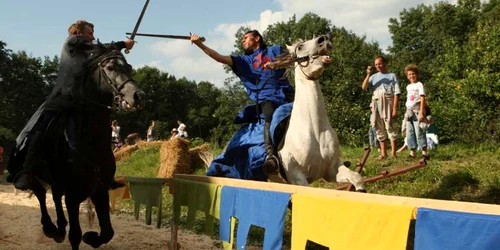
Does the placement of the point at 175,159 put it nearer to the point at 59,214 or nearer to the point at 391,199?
the point at 59,214

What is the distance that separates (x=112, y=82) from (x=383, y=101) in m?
5.53

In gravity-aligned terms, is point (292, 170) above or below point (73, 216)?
above

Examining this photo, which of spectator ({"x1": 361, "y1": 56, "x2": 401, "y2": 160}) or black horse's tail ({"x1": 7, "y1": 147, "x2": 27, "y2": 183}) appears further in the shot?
spectator ({"x1": 361, "y1": 56, "x2": 401, "y2": 160})

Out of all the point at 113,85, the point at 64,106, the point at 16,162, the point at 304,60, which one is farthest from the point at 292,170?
the point at 16,162

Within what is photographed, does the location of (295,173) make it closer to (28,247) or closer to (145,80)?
(28,247)

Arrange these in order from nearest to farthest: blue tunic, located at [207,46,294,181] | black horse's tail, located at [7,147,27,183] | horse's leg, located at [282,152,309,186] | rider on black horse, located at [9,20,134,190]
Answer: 1. rider on black horse, located at [9,20,134,190]
2. horse's leg, located at [282,152,309,186]
3. black horse's tail, located at [7,147,27,183]
4. blue tunic, located at [207,46,294,181]

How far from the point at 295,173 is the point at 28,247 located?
3.73m

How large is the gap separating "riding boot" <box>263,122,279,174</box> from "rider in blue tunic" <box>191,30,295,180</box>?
1.08 ft

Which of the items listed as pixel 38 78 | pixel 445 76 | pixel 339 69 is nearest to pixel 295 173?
pixel 445 76

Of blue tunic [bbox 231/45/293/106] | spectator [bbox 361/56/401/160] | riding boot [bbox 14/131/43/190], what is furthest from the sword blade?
spectator [bbox 361/56/401/160]

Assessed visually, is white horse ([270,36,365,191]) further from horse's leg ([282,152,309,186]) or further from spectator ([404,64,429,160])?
spectator ([404,64,429,160])

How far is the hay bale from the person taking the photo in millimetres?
13782

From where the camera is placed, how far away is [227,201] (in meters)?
4.71

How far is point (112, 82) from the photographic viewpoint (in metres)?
4.75
